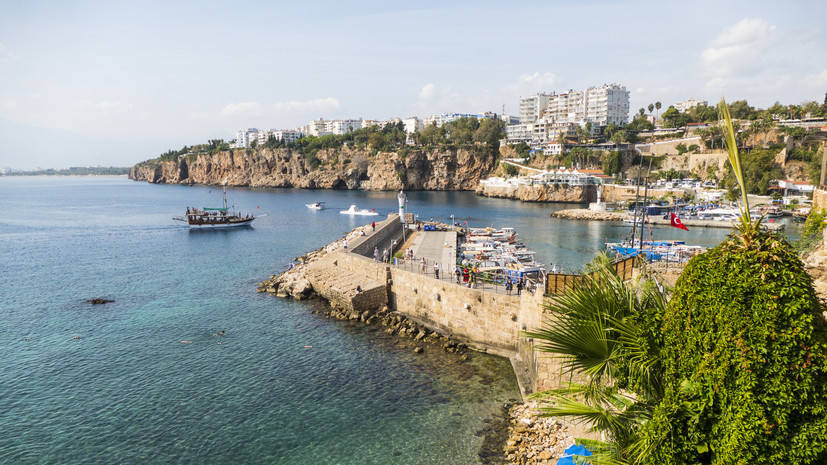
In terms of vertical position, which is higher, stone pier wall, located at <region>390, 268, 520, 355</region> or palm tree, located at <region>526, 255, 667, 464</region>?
palm tree, located at <region>526, 255, 667, 464</region>

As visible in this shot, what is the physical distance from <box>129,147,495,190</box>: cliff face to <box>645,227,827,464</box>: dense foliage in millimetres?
125860

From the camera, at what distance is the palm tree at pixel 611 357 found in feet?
17.3

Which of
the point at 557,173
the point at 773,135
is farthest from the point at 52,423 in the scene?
the point at 773,135

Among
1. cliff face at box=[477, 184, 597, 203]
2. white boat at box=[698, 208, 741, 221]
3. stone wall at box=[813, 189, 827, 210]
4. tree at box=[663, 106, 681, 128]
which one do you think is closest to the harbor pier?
stone wall at box=[813, 189, 827, 210]

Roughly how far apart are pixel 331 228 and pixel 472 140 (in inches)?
3472

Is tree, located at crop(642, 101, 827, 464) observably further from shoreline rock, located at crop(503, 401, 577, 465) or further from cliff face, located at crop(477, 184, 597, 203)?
cliff face, located at crop(477, 184, 597, 203)

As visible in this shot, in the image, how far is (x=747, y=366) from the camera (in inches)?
174

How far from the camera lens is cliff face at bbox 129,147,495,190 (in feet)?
430

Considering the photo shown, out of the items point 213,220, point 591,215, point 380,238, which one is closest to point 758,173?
point 591,215

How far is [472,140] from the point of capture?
461 feet

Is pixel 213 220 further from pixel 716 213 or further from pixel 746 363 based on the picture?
pixel 716 213

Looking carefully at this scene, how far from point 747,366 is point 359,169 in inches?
5368

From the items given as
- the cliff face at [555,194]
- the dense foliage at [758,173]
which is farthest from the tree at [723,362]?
the cliff face at [555,194]

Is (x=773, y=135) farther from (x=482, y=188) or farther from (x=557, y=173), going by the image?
(x=482, y=188)
